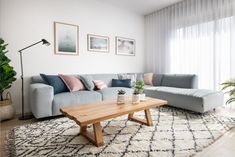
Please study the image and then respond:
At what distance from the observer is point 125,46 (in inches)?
187

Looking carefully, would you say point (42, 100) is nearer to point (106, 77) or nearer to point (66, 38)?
point (66, 38)

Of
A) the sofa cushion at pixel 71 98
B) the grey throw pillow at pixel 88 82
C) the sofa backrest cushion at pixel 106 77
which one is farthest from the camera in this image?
the sofa backrest cushion at pixel 106 77

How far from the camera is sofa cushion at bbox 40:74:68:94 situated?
305cm

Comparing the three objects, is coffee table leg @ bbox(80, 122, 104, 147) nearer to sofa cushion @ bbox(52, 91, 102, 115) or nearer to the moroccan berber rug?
the moroccan berber rug

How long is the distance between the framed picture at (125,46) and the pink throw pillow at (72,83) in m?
1.67

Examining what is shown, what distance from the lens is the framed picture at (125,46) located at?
4.59 m

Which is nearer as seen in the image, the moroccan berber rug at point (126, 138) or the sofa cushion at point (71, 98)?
the moroccan berber rug at point (126, 138)

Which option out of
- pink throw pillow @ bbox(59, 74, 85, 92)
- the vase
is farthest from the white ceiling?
the vase

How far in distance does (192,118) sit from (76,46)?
2834 mm

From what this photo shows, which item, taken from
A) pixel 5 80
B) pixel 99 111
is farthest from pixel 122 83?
pixel 5 80

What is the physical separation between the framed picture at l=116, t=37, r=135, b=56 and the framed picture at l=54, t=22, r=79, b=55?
1.23 meters

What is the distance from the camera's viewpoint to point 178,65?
4.31 m

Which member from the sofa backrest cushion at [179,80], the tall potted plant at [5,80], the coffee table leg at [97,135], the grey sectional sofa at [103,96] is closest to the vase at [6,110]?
the tall potted plant at [5,80]

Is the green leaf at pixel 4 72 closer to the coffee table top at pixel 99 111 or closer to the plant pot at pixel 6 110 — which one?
the plant pot at pixel 6 110
